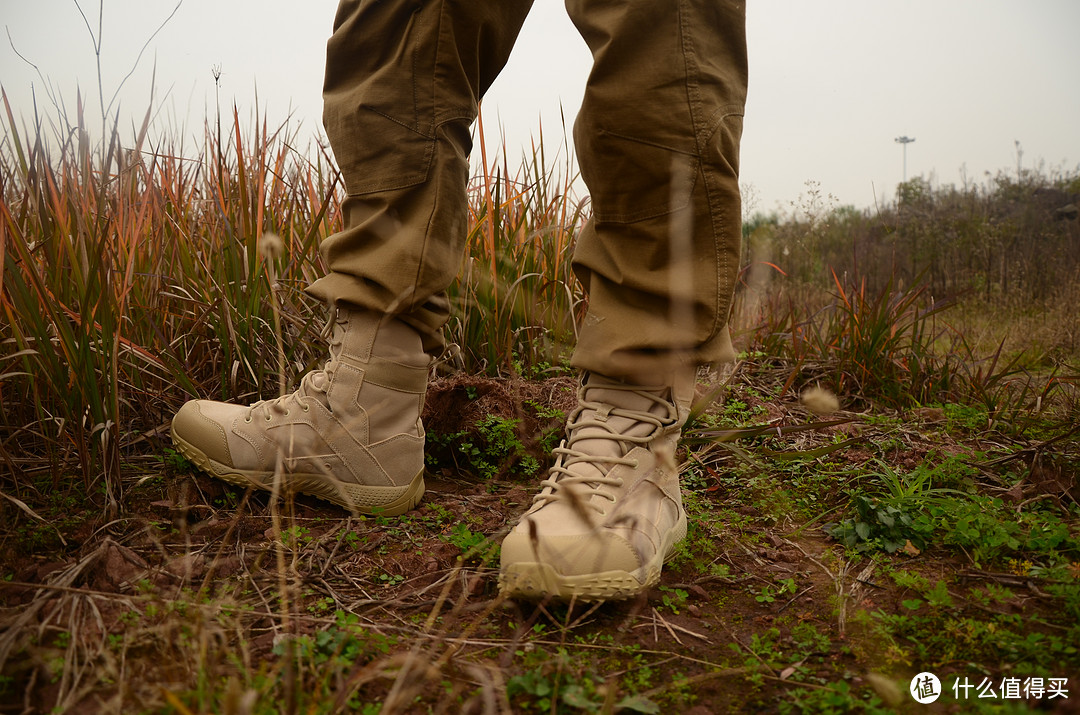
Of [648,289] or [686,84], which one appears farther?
[648,289]

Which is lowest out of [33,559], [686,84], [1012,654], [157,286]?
[1012,654]

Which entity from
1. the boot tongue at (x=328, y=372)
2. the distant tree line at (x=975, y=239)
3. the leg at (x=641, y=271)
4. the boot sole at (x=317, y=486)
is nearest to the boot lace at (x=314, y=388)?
the boot tongue at (x=328, y=372)

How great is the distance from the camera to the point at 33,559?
1.10 m

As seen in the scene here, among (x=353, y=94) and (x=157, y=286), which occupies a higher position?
(x=353, y=94)

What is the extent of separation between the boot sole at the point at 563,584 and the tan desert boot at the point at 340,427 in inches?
17.4

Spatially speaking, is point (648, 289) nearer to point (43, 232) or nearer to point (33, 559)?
point (33, 559)


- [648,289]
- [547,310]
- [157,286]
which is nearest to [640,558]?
[648,289]

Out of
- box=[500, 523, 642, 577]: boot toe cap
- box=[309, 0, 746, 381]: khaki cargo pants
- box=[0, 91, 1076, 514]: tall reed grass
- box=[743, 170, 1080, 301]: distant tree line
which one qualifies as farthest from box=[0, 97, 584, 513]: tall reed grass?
box=[743, 170, 1080, 301]: distant tree line

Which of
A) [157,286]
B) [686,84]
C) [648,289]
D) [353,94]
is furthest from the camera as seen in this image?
[157,286]

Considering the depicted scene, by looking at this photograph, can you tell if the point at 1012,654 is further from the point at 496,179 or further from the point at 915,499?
the point at 496,179

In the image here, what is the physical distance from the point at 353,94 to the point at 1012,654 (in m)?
1.41

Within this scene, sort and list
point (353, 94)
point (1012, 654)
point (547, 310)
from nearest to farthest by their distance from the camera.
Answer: point (1012, 654) → point (353, 94) → point (547, 310)

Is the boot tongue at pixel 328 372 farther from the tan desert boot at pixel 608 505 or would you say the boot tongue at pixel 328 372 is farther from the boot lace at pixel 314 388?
the tan desert boot at pixel 608 505

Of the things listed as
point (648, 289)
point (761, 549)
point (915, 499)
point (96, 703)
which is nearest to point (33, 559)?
point (96, 703)
